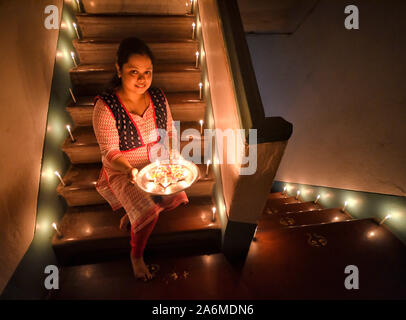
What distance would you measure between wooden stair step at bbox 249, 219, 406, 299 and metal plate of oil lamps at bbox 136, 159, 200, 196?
3.63ft

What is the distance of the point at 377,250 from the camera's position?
2.07 metres

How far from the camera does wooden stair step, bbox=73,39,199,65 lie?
2.36 meters

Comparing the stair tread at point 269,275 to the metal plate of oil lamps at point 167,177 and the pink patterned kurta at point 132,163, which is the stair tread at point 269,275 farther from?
the metal plate of oil lamps at point 167,177

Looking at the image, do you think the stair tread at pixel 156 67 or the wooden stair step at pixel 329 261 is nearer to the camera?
the wooden stair step at pixel 329 261

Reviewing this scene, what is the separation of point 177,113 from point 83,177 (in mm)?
1190

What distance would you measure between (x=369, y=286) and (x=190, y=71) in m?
2.75

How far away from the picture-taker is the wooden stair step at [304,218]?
263 centimetres

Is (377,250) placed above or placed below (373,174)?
below

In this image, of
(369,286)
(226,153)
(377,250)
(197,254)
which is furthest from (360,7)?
(197,254)

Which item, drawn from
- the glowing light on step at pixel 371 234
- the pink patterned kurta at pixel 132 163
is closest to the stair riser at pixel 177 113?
the pink patterned kurta at pixel 132 163

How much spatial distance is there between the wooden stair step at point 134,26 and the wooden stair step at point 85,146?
1.24m

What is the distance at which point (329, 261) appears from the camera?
1969 mm

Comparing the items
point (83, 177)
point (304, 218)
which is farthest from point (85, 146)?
point (304, 218)
